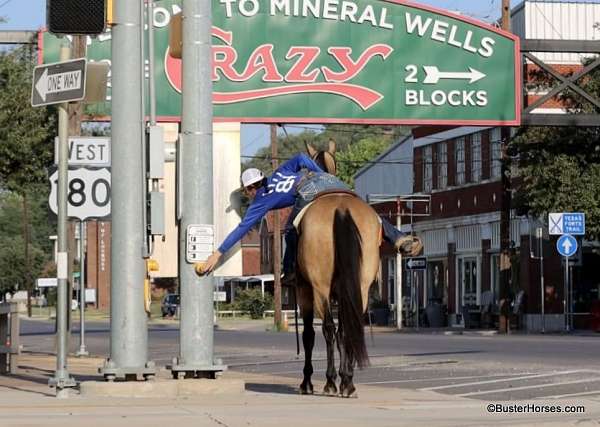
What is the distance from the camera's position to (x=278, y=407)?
1172 cm

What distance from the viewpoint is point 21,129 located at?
83.0ft

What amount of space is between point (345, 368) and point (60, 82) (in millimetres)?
3648

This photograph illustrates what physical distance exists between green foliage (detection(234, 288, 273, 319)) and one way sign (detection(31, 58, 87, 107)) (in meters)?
61.9

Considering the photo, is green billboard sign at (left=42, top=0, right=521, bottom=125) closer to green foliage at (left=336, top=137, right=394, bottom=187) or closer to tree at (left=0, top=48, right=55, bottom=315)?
tree at (left=0, top=48, right=55, bottom=315)

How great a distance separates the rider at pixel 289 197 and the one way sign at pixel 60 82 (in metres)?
1.67

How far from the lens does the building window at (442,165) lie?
199ft

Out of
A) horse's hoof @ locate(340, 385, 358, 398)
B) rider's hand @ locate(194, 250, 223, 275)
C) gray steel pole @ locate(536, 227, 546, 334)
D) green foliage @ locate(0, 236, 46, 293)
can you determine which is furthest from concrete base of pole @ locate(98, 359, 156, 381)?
green foliage @ locate(0, 236, 46, 293)

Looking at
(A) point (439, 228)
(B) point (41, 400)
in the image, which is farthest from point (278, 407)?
(A) point (439, 228)

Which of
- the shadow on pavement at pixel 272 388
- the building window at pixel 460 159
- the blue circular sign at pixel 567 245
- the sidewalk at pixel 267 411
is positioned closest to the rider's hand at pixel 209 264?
the sidewalk at pixel 267 411

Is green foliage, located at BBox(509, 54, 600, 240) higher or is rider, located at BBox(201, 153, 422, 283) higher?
green foliage, located at BBox(509, 54, 600, 240)

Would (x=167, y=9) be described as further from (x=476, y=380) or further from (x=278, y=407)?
(x=278, y=407)

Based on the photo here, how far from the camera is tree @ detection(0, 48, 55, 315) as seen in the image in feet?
82.5

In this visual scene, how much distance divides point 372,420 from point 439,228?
168 ft

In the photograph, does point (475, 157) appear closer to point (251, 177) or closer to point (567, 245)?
point (567, 245)
